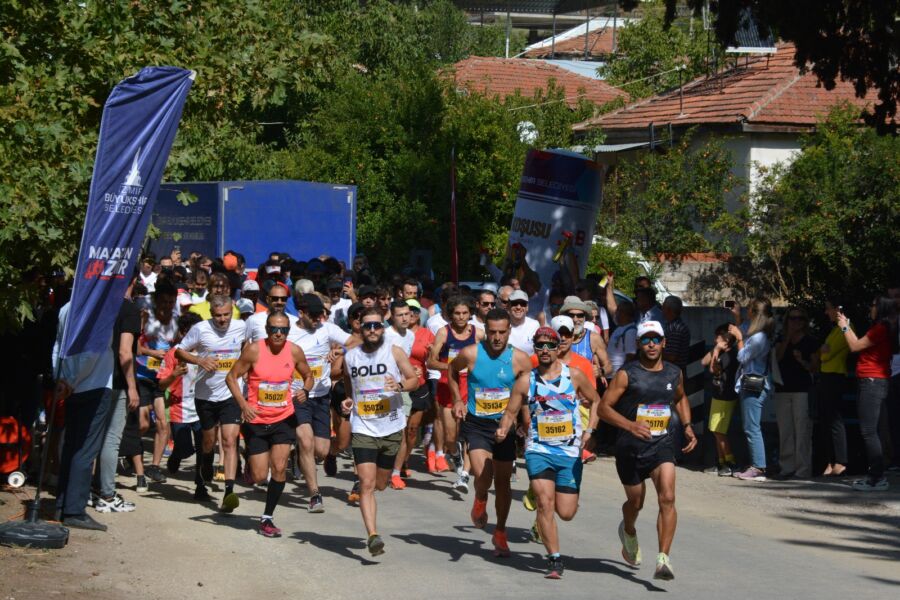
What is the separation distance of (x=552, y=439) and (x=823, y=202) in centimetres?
2020

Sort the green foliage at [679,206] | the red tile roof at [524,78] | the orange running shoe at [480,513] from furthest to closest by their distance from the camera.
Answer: the red tile roof at [524,78], the green foliage at [679,206], the orange running shoe at [480,513]

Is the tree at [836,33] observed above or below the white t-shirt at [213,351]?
above

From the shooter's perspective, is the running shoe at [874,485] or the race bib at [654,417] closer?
the race bib at [654,417]

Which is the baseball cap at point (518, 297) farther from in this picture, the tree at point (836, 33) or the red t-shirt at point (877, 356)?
the tree at point (836, 33)

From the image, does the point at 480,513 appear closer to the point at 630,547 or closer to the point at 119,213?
the point at 630,547

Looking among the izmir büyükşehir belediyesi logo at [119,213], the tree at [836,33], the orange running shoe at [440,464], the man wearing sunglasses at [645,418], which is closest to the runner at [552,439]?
the man wearing sunglasses at [645,418]

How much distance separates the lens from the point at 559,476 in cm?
997

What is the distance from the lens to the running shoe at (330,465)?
14445mm

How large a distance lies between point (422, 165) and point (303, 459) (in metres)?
19.1

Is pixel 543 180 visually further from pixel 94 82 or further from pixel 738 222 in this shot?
pixel 738 222

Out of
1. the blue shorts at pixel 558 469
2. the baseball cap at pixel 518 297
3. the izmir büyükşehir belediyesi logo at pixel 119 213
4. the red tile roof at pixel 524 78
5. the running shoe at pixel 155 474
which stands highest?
the red tile roof at pixel 524 78

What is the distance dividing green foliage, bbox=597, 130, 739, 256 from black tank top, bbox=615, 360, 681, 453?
21853 mm

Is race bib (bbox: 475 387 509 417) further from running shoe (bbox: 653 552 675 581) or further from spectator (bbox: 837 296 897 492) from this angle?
spectator (bbox: 837 296 897 492)

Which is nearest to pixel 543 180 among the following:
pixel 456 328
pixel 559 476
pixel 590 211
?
pixel 590 211
